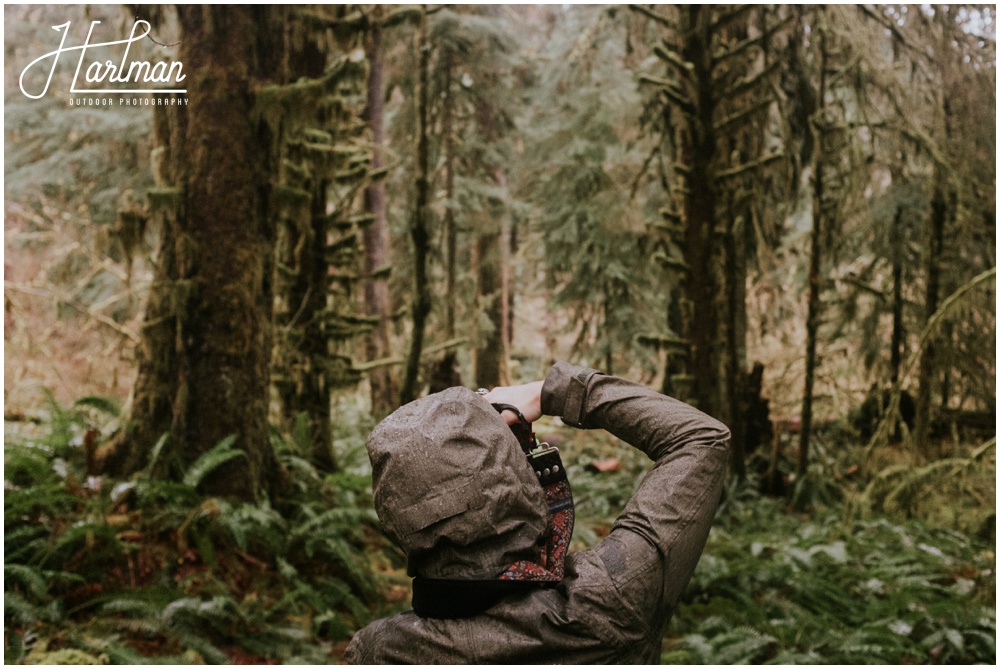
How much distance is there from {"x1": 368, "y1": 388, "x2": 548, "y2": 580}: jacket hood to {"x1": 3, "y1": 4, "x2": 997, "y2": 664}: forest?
3728 mm

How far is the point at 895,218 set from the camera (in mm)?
9398

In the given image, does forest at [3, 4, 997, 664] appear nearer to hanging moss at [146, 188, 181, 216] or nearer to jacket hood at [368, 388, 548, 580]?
hanging moss at [146, 188, 181, 216]

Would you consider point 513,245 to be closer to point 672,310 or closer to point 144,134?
point 672,310

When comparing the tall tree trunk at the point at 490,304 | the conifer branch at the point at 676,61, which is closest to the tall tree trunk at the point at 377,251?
the tall tree trunk at the point at 490,304

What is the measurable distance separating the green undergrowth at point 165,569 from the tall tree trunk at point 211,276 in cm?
35

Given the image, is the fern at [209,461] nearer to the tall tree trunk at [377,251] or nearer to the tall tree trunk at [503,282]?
the tall tree trunk at [377,251]

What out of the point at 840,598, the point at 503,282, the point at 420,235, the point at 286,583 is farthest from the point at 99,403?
the point at 503,282

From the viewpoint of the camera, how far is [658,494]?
5.16 ft

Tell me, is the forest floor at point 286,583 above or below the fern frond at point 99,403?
below

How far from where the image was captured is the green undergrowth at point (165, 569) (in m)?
4.53

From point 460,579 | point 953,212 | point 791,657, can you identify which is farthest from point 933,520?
point 460,579

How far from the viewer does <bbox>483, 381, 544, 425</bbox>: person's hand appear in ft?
5.75

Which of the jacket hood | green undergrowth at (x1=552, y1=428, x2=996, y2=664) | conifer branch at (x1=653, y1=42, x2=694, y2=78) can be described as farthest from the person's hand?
conifer branch at (x1=653, y1=42, x2=694, y2=78)

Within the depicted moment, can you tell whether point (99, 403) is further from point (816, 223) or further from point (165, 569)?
point (816, 223)
